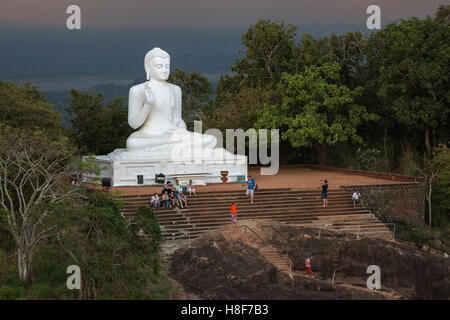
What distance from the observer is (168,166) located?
2439 cm

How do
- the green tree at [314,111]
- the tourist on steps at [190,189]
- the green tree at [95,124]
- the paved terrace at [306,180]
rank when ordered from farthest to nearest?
the green tree at [95,124]
the green tree at [314,111]
the paved terrace at [306,180]
the tourist on steps at [190,189]

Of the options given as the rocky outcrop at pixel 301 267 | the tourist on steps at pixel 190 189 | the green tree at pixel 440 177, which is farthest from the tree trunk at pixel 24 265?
the green tree at pixel 440 177

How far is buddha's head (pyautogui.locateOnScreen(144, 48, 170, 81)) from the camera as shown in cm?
2589

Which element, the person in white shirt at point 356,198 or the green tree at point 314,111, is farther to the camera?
the green tree at point 314,111

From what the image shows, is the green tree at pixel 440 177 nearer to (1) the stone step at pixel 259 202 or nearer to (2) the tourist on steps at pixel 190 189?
(1) the stone step at pixel 259 202

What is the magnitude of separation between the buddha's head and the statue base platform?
3.54m

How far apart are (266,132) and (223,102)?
5.19 meters

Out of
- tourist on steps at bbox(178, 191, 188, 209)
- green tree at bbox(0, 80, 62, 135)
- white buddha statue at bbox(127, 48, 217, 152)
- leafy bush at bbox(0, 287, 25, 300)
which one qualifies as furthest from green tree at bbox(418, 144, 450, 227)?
leafy bush at bbox(0, 287, 25, 300)

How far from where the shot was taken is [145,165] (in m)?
24.1

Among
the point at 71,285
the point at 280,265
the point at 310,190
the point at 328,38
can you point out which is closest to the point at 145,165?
the point at 310,190

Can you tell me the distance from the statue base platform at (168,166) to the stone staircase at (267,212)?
2318mm

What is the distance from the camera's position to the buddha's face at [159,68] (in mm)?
25891

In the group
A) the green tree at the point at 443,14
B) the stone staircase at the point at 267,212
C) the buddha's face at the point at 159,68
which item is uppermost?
the green tree at the point at 443,14

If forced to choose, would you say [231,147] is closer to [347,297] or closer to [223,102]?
[223,102]
